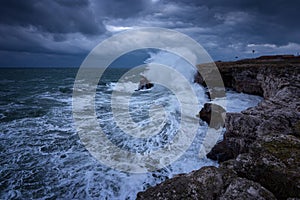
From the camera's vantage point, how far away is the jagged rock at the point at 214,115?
8523 millimetres

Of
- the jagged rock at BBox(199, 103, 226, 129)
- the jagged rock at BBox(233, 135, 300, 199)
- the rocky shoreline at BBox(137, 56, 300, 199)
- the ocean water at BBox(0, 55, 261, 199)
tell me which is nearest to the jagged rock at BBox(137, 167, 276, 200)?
the rocky shoreline at BBox(137, 56, 300, 199)

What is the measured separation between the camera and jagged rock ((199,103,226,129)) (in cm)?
852

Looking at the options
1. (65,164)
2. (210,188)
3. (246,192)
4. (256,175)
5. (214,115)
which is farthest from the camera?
(214,115)

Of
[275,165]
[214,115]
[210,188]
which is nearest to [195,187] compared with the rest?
[210,188]

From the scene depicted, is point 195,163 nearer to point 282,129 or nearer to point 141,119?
point 282,129

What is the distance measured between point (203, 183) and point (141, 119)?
8022mm

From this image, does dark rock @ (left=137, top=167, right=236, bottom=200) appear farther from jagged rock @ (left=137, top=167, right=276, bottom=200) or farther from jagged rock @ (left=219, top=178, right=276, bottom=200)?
jagged rock @ (left=219, top=178, right=276, bottom=200)

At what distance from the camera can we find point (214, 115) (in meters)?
8.80

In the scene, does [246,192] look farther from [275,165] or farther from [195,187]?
[275,165]

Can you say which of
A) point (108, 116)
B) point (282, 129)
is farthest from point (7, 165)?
point (282, 129)

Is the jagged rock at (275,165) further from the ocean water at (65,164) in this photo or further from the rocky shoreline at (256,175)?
the ocean water at (65,164)

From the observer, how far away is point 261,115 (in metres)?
5.06

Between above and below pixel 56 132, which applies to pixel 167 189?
above

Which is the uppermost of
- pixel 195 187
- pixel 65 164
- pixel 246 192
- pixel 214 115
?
pixel 246 192
